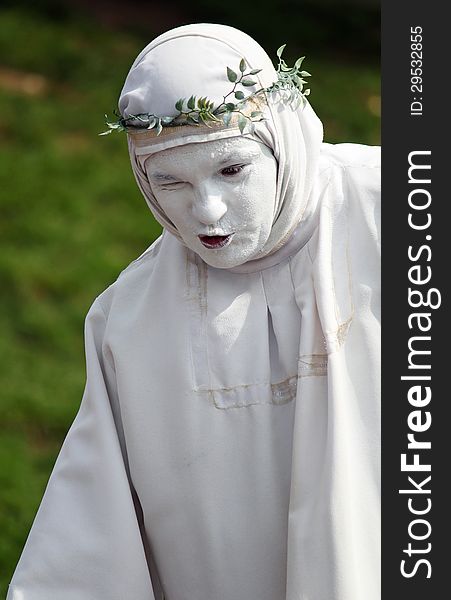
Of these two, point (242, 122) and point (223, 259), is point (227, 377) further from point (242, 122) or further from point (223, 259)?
point (242, 122)

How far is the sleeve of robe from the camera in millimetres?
3314

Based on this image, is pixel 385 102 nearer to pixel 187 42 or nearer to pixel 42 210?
pixel 187 42

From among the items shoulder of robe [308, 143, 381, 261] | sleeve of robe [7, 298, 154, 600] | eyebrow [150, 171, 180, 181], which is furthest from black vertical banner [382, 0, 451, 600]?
Answer: sleeve of robe [7, 298, 154, 600]

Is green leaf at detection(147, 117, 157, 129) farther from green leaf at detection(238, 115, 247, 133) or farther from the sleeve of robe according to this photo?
the sleeve of robe

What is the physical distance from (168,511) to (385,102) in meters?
1.02

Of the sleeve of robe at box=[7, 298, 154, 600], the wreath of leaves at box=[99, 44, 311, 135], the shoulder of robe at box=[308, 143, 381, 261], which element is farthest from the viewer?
the sleeve of robe at box=[7, 298, 154, 600]

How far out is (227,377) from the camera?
3.16m

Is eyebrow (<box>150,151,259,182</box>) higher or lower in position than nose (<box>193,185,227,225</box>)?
higher

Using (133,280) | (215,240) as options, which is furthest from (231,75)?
(133,280)

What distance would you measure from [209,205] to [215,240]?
0.10 metres

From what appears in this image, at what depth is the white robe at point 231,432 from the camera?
3.06 meters

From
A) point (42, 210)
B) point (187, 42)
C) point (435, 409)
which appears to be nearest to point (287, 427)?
point (435, 409)

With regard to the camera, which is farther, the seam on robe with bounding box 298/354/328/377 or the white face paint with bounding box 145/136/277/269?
the seam on robe with bounding box 298/354/328/377

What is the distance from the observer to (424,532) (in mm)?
3107
